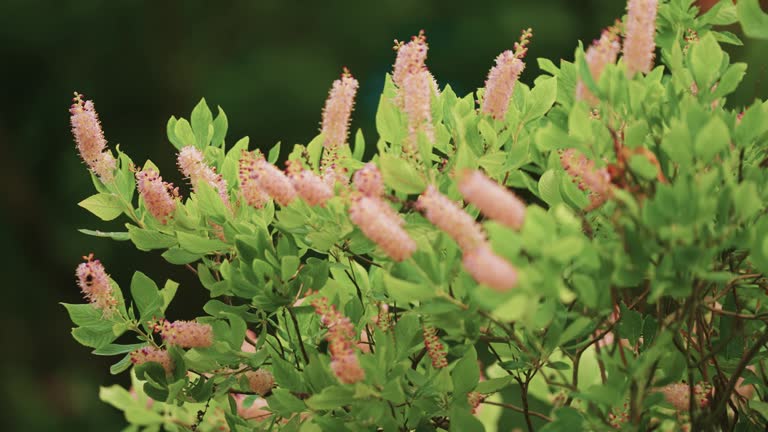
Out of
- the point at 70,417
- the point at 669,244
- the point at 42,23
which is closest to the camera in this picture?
the point at 669,244

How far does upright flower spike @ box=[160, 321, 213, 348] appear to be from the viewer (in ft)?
2.99

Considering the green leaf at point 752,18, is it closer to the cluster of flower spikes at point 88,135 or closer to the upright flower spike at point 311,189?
the upright flower spike at point 311,189

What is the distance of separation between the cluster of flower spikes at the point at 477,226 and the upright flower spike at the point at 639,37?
0.19 meters

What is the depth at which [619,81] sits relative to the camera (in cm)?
76

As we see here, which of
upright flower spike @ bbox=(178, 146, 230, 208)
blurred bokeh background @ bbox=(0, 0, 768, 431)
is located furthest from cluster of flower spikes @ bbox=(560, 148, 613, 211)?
blurred bokeh background @ bbox=(0, 0, 768, 431)

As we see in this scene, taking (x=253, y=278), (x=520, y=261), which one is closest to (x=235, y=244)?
(x=253, y=278)

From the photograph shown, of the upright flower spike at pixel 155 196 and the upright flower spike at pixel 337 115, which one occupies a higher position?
the upright flower spike at pixel 337 115

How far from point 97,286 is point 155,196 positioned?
0.11 metres

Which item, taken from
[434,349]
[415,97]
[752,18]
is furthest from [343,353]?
[752,18]

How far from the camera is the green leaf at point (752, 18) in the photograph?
0.81 m

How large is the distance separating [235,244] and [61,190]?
307 centimetres

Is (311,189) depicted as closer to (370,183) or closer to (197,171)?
(370,183)

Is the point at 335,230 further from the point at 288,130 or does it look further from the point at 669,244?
the point at 288,130

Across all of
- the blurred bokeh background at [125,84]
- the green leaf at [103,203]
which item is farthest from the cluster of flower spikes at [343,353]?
the blurred bokeh background at [125,84]
